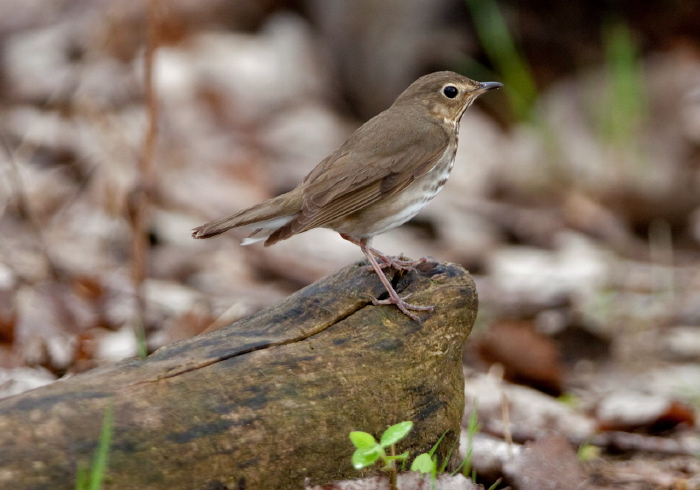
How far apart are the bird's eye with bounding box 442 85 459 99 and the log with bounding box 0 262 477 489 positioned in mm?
1215

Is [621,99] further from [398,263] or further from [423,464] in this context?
[423,464]

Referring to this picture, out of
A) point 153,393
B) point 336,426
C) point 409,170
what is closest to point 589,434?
point 409,170

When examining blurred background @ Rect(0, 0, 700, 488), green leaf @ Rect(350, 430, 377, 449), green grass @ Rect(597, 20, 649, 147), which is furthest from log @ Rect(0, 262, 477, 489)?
green grass @ Rect(597, 20, 649, 147)

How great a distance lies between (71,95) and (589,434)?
615 cm

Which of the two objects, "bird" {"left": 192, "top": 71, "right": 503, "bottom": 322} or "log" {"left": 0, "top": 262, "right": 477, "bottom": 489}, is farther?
"bird" {"left": 192, "top": 71, "right": 503, "bottom": 322}

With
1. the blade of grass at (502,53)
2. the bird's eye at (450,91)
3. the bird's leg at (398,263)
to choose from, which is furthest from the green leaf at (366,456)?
the blade of grass at (502,53)

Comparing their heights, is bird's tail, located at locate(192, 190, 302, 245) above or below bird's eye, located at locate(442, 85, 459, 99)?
below

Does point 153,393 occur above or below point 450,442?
above

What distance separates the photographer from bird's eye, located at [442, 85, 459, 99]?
420 centimetres

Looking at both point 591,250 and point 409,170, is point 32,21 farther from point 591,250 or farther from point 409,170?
point 409,170

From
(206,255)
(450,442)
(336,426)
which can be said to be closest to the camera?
(336,426)

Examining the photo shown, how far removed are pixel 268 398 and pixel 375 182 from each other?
1.46 m

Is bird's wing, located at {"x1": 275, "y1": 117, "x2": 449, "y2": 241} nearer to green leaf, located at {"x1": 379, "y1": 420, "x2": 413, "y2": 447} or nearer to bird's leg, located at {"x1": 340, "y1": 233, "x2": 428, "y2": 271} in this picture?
bird's leg, located at {"x1": 340, "y1": 233, "x2": 428, "y2": 271}

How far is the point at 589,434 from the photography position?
4.47m
